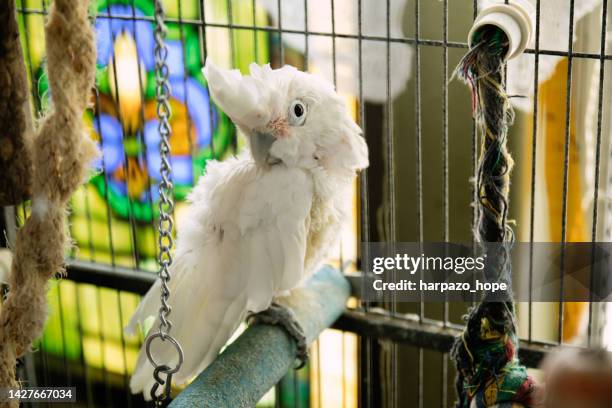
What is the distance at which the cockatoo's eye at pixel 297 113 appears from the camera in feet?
3.97

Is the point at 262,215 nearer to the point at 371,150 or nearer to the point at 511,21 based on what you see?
the point at 511,21

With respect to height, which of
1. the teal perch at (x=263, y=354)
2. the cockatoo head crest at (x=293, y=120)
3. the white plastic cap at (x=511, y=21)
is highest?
the white plastic cap at (x=511, y=21)

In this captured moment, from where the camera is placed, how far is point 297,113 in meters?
1.22

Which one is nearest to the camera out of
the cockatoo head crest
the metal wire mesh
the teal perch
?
the teal perch

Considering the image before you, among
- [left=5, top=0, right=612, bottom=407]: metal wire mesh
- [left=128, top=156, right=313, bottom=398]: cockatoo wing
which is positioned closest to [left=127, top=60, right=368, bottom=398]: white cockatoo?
[left=128, top=156, right=313, bottom=398]: cockatoo wing

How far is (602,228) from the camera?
1.67 m

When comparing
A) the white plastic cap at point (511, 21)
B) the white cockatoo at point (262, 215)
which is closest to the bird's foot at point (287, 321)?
the white cockatoo at point (262, 215)

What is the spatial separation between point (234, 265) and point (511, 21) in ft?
2.26

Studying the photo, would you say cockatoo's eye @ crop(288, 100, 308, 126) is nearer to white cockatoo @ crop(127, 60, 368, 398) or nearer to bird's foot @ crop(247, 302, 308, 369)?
white cockatoo @ crop(127, 60, 368, 398)

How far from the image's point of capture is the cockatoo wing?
117cm

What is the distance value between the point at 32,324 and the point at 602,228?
56.2 inches

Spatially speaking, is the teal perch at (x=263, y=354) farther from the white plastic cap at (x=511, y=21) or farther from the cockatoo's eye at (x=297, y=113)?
the white plastic cap at (x=511, y=21)

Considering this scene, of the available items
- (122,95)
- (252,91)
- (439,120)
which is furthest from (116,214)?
(252,91)

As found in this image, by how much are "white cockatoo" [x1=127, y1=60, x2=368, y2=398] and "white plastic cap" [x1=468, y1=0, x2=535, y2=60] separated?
506 millimetres
